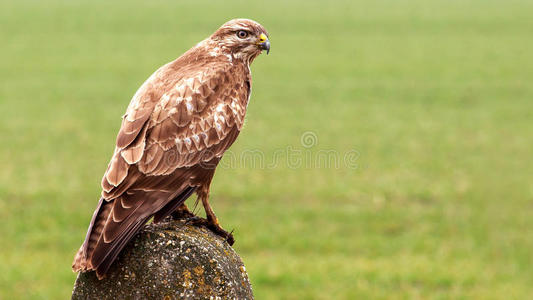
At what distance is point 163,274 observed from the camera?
4.34 metres

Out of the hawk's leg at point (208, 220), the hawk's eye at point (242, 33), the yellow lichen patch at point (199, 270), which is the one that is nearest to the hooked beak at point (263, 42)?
the hawk's eye at point (242, 33)

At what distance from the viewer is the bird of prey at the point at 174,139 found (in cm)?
438

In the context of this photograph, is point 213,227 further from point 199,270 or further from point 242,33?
point 242,33

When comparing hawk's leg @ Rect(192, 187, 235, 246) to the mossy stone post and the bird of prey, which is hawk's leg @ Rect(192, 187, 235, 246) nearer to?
the bird of prey

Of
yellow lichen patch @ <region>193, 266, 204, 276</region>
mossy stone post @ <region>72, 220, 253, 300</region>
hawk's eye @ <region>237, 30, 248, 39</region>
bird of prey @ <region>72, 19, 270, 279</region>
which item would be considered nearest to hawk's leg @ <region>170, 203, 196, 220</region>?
bird of prey @ <region>72, 19, 270, 279</region>

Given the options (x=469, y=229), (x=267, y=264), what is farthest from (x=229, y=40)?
(x=469, y=229)

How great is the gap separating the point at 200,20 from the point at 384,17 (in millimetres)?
14549

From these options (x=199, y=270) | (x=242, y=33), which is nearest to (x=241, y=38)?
(x=242, y=33)

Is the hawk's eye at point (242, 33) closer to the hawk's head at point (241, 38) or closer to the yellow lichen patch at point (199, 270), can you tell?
the hawk's head at point (241, 38)

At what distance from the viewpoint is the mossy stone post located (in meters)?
4.33

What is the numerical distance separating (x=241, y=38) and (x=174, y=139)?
4.13 feet

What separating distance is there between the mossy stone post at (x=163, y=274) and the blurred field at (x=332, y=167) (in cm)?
657

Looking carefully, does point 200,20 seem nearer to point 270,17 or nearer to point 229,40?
point 270,17

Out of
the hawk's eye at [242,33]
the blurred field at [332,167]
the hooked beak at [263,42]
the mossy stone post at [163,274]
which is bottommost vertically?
the mossy stone post at [163,274]
